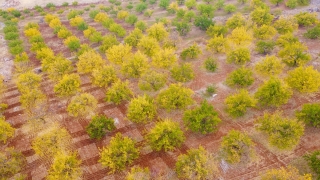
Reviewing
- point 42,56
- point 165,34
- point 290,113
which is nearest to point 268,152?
point 290,113

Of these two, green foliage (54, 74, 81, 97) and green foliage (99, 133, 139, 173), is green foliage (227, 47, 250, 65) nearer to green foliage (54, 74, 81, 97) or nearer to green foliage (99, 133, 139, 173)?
green foliage (99, 133, 139, 173)

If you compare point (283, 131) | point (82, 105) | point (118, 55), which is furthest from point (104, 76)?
point (283, 131)

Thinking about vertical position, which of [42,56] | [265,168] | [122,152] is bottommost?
[265,168]

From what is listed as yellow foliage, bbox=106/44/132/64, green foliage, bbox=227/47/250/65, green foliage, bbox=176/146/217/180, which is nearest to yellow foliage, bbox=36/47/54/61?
yellow foliage, bbox=106/44/132/64

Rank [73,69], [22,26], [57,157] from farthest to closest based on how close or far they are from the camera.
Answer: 1. [22,26]
2. [73,69]
3. [57,157]

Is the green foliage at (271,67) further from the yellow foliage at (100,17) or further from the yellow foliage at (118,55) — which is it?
the yellow foliage at (100,17)

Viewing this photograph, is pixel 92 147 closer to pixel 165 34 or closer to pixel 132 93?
pixel 132 93
